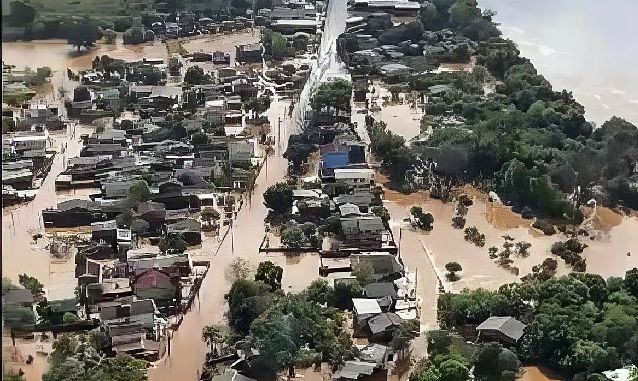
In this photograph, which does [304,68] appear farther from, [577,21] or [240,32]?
[577,21]

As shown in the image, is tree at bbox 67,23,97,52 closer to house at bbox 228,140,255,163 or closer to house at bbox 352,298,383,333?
house at bbox 228,140,255,163

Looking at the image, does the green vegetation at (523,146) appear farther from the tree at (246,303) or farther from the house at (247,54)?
the tree at (246,303)

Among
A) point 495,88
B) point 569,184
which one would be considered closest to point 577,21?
point 495,88

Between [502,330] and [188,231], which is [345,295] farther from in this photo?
[188,231]

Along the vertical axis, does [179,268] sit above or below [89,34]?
below

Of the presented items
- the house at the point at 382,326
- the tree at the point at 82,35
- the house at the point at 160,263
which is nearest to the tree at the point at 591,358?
the house at the point at 382,326

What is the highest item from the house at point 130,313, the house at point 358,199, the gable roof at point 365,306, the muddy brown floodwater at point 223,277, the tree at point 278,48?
the tree at point 278,48

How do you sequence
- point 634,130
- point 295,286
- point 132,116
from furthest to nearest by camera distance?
point 132,116 → point 634,130 → point 295,286
